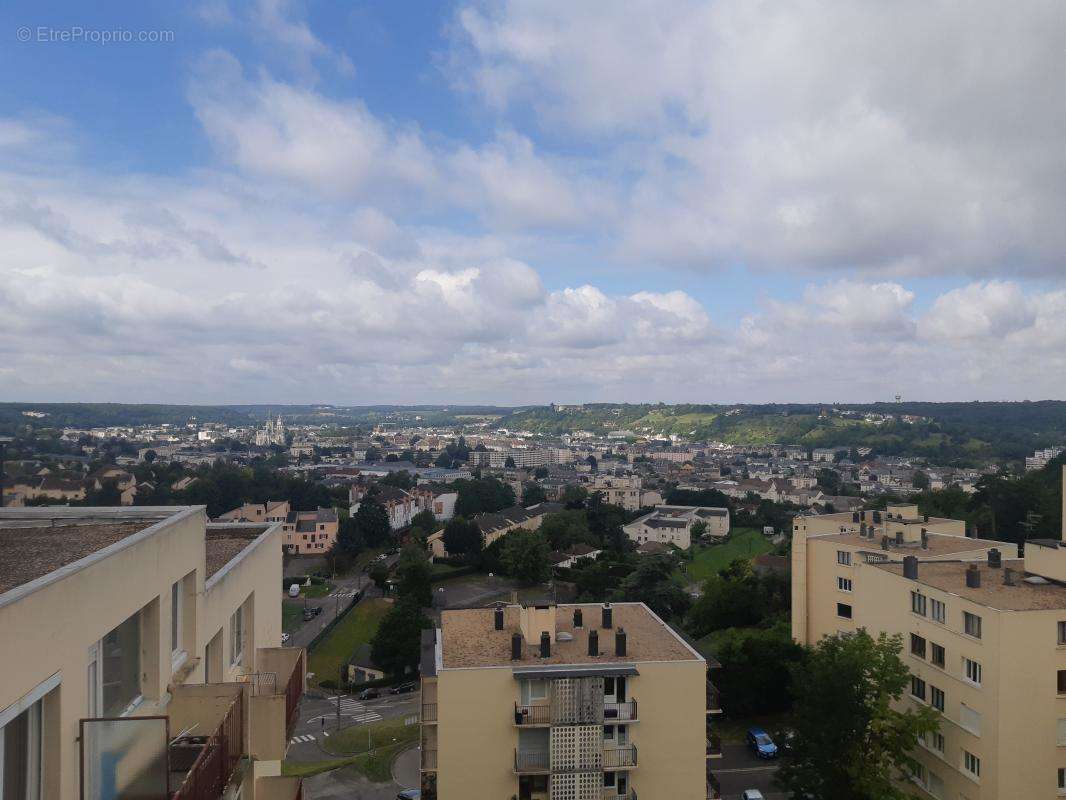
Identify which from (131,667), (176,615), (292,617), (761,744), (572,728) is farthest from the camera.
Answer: (292,617)

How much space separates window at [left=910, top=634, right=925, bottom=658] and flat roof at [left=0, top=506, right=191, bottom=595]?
54.9ft

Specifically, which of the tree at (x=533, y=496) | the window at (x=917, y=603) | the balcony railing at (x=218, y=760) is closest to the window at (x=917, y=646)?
the window at (x=917, y=603)

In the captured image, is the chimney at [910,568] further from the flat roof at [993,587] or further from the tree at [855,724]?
the tree at [855,724]

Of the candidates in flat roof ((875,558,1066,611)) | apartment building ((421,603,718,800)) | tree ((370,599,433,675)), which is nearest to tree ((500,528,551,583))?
tree ((370,599,433,675))

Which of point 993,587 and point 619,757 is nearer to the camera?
point 619,757

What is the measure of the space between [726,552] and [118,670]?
209 ft

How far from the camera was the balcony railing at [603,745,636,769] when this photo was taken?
41.8 feet

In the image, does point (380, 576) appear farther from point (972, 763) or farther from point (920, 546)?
point (972, 763)

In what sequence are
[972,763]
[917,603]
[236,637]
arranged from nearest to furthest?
[236,637], [972,763], [917,603]

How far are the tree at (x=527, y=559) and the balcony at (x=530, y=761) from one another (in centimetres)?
3617

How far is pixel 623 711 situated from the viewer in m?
12.8

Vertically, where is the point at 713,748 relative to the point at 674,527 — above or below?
above

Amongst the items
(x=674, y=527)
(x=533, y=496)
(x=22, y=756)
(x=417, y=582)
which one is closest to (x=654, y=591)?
(x=417, y=582)

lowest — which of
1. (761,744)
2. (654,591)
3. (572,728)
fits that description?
(761,744)
